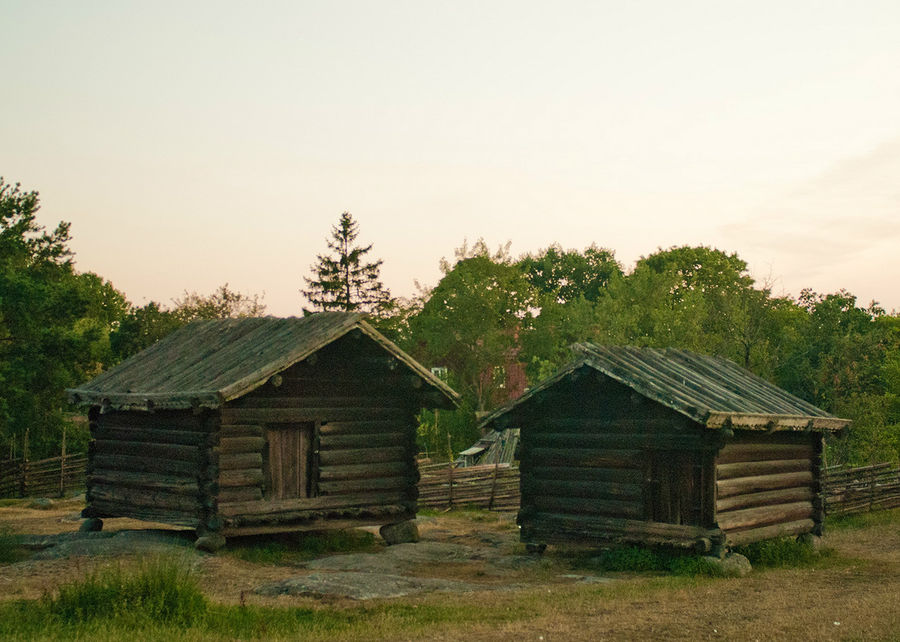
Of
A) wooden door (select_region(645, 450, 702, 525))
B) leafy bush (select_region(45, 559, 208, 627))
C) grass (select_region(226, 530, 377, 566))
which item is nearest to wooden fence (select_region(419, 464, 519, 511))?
grass (select_region(226, 530, 377, 566))

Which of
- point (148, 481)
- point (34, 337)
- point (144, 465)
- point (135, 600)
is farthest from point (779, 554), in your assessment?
point (34, 337)

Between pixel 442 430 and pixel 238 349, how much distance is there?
102 feet

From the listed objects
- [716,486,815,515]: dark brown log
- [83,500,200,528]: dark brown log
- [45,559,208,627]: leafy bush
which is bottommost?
[83,500,200,528]: dark brown log

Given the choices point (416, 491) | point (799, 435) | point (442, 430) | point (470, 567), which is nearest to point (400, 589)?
point (470, 567)

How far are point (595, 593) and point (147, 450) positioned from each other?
10112mm

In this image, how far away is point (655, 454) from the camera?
17.8 meters

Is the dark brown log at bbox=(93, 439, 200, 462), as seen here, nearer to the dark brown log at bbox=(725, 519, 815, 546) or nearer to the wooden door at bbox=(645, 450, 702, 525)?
the wooden door at bbox=(645, 450, 702, 525)

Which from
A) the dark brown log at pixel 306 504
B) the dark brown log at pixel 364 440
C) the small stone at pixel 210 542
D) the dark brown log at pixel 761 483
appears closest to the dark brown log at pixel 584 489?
the dark brown log at pixel 761 483

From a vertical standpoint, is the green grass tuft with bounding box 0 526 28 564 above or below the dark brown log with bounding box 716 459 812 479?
below

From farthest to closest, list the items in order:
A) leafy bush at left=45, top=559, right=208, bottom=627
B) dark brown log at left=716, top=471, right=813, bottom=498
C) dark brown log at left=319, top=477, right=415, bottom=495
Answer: dark brown log at left=319, top=477, right=415, bottom=495
dark brown log at left=716, top=471, right=813, bottom=498
leafy bush at left=45, top=559, right=208, bottom=627

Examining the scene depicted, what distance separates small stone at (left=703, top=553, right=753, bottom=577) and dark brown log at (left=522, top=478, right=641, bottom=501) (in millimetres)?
1829

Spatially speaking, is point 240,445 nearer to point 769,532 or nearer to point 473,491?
point 769,532

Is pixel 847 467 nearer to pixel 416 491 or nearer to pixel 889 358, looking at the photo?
pixel 889 358

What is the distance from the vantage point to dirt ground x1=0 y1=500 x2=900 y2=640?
37.2ft
